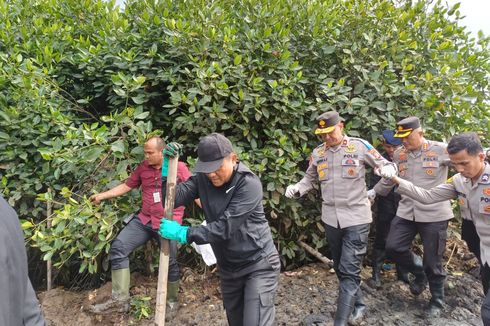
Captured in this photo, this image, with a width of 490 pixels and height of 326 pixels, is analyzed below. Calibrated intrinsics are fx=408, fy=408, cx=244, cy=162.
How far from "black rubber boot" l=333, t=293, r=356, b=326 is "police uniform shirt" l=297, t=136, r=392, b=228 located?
0.64m

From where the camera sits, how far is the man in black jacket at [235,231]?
8.80 feet

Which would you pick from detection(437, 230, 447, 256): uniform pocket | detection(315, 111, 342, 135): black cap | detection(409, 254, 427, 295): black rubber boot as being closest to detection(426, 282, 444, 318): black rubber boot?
detection(409, 254, 427, 295): black rubber boot

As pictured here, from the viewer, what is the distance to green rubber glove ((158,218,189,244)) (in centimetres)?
281

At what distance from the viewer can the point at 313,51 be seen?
4.95m

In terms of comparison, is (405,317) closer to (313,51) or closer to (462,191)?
(462,191)

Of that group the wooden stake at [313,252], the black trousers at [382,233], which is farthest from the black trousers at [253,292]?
the black trousers at [382,233]

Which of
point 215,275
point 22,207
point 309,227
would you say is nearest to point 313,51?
point 309,227

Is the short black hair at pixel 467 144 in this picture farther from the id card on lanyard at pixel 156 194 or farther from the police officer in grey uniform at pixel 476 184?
the id card on lanyard at pixel 156 194

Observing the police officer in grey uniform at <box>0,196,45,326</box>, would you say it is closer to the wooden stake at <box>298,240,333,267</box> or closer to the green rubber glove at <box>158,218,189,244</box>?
the green rubber glove at <box>158,218,189,244</box>

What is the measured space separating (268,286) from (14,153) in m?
3.11

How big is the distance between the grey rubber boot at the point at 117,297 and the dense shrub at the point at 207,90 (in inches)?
12.0

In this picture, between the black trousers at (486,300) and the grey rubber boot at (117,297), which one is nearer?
the black trousers at (486,300)

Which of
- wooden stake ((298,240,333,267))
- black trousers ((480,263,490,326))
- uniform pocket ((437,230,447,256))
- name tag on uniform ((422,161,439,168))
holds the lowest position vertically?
wooden stake ((298,240,333,267))

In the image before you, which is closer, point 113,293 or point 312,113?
point 113,293
